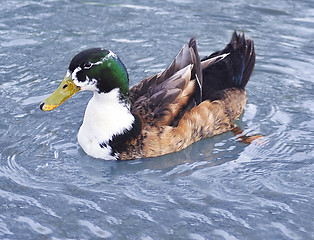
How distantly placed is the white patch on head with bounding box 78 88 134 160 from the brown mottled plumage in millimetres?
190

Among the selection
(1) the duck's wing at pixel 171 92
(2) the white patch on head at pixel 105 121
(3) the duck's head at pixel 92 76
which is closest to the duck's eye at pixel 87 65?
(3) the duck's head at pixel 92 76

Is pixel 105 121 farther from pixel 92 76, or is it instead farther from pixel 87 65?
pixel 87 65

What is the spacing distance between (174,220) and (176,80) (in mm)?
1806

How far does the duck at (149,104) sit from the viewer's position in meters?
6.43

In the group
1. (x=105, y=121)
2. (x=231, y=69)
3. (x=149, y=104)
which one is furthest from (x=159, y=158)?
(x=231, y=69)

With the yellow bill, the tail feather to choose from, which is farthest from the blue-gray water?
the yellow bill

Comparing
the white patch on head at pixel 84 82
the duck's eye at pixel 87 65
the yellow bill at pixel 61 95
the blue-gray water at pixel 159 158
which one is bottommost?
the blue-gray water at pixel 159 158

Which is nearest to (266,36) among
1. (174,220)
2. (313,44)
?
(313,44)

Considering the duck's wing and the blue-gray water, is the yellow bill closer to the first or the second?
the blue-gray water

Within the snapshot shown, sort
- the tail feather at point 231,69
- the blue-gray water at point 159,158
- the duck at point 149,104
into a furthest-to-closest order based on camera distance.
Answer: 1. the tail feather at point 231,69
2. the duck at point 149,104
3. the blue-gray water at point 159,158

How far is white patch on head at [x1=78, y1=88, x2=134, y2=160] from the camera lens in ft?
21.5

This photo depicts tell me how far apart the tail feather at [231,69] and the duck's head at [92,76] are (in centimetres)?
136

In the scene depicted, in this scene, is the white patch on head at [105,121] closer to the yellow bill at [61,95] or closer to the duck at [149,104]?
the duck at [149,104]

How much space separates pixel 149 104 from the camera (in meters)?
6.84
